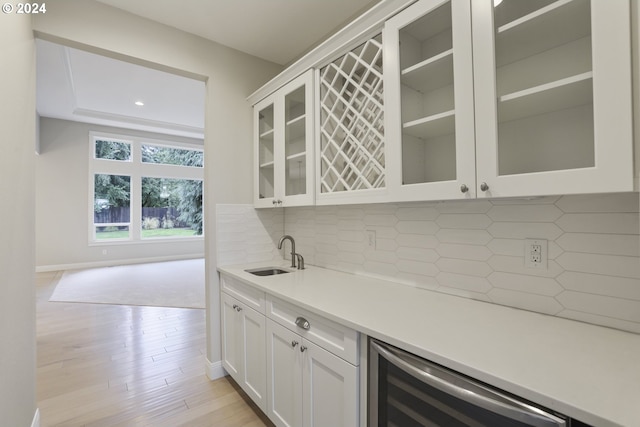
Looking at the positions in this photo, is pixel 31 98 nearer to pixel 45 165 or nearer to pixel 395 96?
pixel 395 96

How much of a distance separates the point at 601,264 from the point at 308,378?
1282 millimetres

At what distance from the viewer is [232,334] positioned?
220 centimetres

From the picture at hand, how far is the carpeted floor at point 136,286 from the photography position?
172 inches

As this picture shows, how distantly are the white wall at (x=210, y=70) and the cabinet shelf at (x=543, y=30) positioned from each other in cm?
200

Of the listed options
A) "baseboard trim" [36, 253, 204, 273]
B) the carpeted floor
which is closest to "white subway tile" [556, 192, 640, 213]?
the carpeted floor

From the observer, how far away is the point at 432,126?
4.44 ft

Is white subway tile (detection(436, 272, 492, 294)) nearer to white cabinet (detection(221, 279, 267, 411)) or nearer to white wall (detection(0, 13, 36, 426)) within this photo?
white cabinet (detection(221, 279, 267, 411))

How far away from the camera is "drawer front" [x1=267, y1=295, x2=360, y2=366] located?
1191 millimetres

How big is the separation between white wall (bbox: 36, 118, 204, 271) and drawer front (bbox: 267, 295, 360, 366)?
6.82 m

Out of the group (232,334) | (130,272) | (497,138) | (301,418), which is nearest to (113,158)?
(130,272)

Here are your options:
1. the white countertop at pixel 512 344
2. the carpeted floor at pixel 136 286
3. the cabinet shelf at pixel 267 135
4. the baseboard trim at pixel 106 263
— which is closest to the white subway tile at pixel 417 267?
the white countertop at pixel 512 344

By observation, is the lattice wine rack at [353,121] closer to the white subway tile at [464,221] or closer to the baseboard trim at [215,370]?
the white subway tile at [464,221]

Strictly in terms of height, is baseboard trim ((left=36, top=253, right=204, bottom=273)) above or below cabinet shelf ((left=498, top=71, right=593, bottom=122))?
below

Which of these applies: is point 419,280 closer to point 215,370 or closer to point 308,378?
point 308,378
